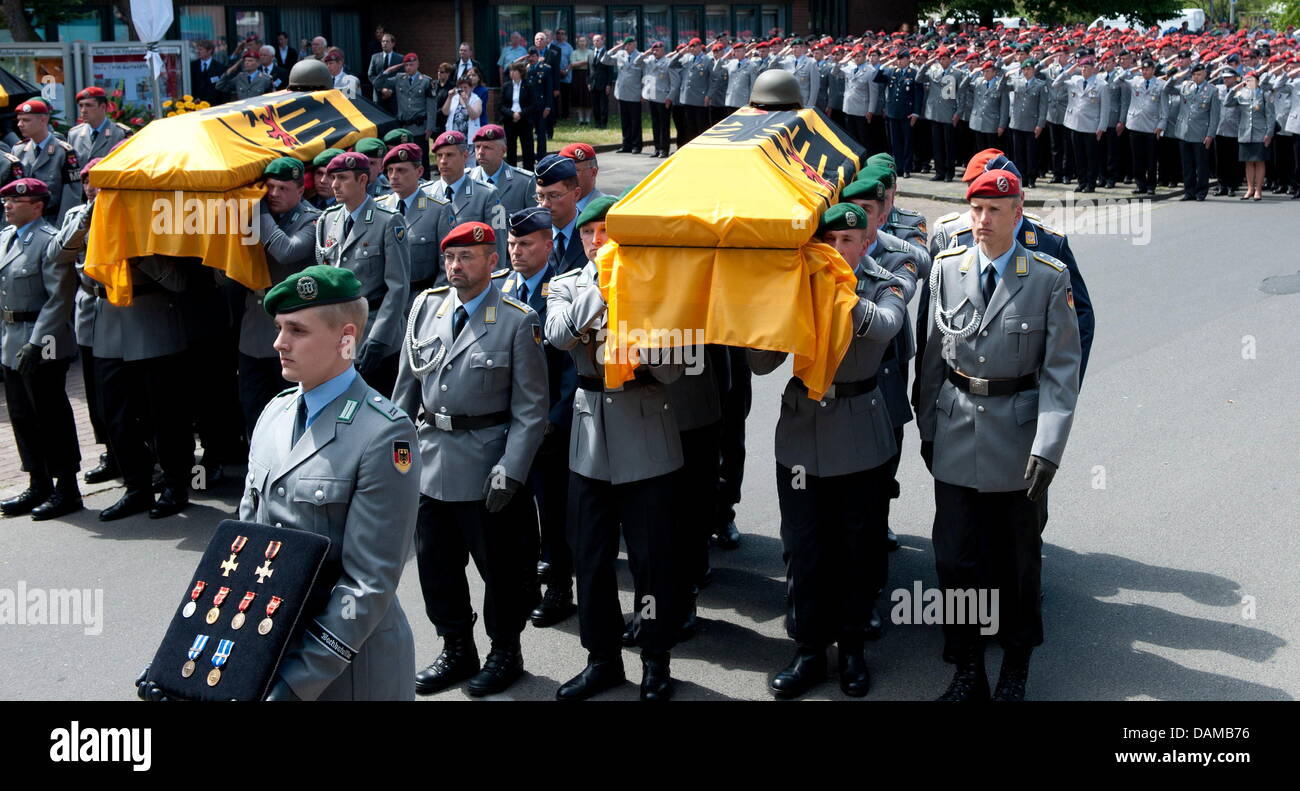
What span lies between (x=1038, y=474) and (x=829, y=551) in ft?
3.00

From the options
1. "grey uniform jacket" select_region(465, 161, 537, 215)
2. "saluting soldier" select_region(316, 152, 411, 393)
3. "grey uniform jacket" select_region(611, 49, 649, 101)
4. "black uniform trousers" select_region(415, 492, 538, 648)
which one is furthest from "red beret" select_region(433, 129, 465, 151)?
"grey uniform jacket" select_region(611, 49, 649, 101)

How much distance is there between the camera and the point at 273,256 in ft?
25.0

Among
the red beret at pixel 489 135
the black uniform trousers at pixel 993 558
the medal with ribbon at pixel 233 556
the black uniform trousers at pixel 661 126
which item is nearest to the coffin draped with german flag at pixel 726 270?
the black uniform trousers at pixel 993 558

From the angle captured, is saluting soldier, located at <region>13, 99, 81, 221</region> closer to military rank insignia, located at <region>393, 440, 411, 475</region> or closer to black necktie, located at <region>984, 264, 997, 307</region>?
black necktie, located at <region>984, 264, 997, 307</region>

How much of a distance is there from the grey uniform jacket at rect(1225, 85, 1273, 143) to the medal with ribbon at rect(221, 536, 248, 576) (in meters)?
18.3

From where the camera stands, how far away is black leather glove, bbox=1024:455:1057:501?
5.21 metres

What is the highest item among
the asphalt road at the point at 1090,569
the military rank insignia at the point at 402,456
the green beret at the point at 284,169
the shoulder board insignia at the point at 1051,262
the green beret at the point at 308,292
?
the green beret at the point at 284,169

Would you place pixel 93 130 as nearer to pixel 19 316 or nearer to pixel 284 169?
pixel 19 316

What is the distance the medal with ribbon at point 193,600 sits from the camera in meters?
3.61

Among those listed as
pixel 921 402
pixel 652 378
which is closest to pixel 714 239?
pixel 652 378

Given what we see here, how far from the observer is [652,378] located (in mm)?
5629

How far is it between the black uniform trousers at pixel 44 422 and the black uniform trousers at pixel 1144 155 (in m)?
15.8

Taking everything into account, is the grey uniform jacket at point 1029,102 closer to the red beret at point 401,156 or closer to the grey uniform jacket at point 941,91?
the grey uniform jacket at point 941,91

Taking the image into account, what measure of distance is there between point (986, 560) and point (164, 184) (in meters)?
4.53
